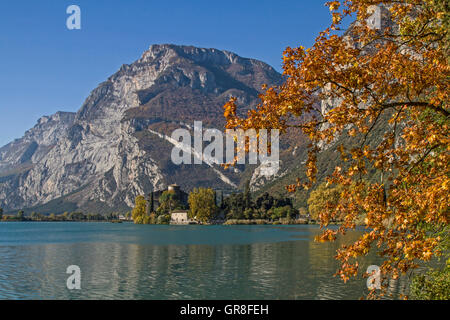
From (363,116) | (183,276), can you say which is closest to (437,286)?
(363,116)

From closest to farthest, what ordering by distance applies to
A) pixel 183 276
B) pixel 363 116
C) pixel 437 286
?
1. pixel 363 116
2. pixel 437 286
3. pixel 183 276

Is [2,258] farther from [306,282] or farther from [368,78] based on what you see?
[368,78]

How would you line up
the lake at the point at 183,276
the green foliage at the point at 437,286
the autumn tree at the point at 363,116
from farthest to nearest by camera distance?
1. the lake at the point at 183,276
2. the green foliage at the point at 437,286
3. the autumn tree at the point at 363,116

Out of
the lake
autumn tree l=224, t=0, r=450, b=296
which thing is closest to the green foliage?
autumn tree l=224, t=0, r=450, b=296

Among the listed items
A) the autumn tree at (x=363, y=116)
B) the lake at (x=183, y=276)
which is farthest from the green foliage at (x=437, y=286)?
the lake at (x=183, y=276)

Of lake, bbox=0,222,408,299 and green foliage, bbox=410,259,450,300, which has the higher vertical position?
green foliage, bbox=410,259,450,300

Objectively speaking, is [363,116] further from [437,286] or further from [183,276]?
[183,276]

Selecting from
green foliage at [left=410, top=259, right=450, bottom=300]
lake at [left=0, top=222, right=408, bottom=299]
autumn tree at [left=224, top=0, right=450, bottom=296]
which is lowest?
lake at [left=0, top=222, right=408, bottom=299]

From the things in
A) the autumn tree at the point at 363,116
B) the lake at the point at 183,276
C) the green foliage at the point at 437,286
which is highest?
the autumn tree at the point at 363,116

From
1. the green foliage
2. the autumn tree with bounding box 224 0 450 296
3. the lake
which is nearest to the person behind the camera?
the autumn tree with bounding box 224 0 450 296

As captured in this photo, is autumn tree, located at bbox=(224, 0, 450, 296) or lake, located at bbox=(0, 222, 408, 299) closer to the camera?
autumn tree, located at bbox=(224, 0, 450, 296)

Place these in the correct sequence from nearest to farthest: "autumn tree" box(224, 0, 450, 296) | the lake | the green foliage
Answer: "autumn tree" box(224, 0, 450, 296), the green foliage, the lake

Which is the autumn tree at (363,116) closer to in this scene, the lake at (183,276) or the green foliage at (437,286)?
the green foliage at (437,286)

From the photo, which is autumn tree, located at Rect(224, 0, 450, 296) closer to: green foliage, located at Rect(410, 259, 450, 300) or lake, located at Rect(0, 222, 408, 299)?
green foliage, located at Rect(410, 259, 450, 300)
